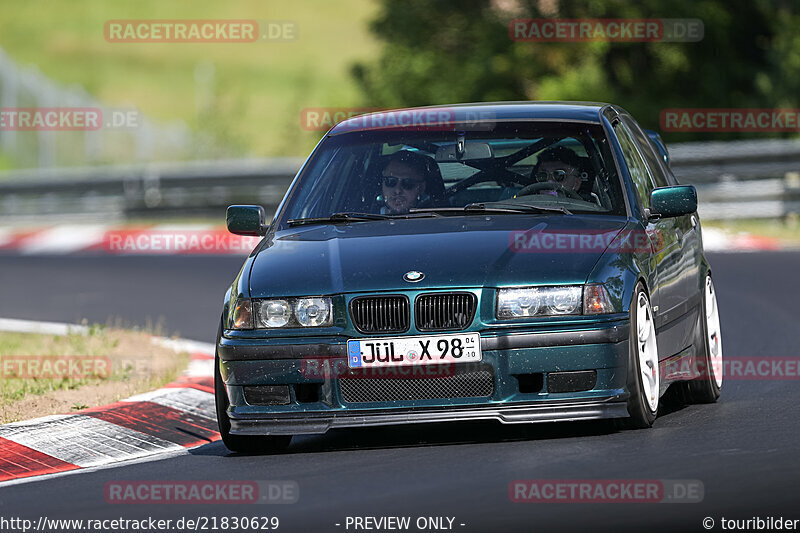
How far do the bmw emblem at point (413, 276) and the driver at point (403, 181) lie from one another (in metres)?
1.00

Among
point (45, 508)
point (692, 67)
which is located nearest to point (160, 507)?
point (45, 508)

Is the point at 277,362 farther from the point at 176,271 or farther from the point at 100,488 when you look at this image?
the point at 176,271

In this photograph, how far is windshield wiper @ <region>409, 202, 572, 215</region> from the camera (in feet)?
26.8

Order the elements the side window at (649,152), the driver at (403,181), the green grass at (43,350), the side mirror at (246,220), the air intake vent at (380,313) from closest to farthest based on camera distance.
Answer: the air intake vent at (380,313) → the driver at (403,181) → the side mirror at (246,220) → the side window at (649,152) → the green grass at (43,350)

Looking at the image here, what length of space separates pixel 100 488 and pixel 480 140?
2.80m

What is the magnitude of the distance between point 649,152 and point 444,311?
2900 mm

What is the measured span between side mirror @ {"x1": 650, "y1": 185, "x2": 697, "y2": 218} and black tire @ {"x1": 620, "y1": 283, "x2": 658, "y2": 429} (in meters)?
0.81

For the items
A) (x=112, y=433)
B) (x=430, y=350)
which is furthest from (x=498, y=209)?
(x=112, y=433)

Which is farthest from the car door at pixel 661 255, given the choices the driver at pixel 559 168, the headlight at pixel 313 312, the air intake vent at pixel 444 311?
the headlight at pixel 313 312

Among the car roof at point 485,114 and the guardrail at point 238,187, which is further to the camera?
the guardrail at point 238,187

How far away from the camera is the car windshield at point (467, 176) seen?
838cm

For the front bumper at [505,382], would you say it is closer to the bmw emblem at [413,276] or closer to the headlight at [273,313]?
the headlight at [273,313]

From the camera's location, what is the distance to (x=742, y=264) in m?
18.1

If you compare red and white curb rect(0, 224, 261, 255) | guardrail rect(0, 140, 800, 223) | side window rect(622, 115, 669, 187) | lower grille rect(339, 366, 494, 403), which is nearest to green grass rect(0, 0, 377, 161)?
guardrail rect(0, 140, 800, 223)
